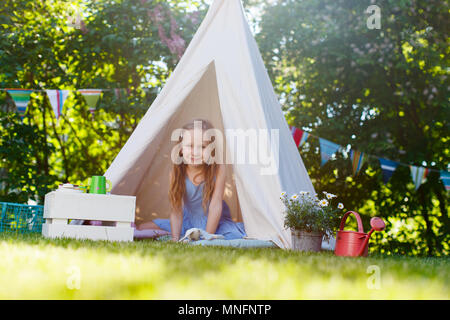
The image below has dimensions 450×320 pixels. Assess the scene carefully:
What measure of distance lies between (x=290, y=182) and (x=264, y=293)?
88.7 inches

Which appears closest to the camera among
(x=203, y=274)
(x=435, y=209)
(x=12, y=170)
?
(x=203, y=274)

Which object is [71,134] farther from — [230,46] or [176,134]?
[230,46]

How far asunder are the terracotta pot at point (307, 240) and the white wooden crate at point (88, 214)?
112cm

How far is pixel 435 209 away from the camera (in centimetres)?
617

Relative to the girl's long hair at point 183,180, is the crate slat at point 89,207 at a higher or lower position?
lower

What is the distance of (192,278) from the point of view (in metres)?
1.57

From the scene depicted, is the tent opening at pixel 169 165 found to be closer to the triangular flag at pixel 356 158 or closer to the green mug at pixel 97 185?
the green mug at pixel 97 185

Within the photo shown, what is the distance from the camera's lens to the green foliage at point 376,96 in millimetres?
5438

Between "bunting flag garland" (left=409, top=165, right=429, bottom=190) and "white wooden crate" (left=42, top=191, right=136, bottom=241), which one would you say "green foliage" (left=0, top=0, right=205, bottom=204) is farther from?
"bunting flag garland" (left=409, top=165, right=429, bottom=190)

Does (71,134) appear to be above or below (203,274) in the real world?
above

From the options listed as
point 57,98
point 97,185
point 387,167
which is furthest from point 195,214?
point 387,167

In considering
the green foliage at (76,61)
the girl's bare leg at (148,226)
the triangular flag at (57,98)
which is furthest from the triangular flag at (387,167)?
the triangular flag at (57,98)

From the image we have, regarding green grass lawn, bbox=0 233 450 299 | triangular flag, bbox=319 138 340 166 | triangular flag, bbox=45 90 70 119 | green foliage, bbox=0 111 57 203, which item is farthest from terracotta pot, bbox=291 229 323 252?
green foliage, bbox=0 111 57 203
